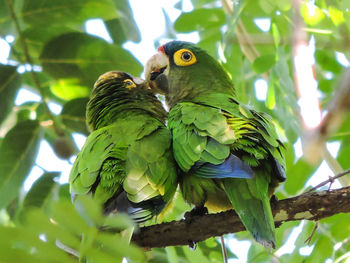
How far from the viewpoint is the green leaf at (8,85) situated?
10.8 ft

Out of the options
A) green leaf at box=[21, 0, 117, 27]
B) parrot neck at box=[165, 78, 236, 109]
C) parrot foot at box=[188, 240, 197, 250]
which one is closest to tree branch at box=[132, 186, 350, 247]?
parrot foot at box=[188, 240, 197, 250]

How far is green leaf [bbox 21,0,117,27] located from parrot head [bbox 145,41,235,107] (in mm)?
481

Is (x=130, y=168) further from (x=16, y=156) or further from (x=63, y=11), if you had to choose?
(x=63, y=11)

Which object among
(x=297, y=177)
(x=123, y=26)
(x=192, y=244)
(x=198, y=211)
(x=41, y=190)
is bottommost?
(x=192, y=244)

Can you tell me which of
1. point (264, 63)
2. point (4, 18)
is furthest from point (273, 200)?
point (4, 18)

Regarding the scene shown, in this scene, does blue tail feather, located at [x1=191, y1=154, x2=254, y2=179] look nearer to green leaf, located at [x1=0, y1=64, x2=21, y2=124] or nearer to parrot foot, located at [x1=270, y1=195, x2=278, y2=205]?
parrot foot, located at [x1=270, y1=195, x2=278, y2=205]

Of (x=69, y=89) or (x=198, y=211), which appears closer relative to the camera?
(x=198, y=211)

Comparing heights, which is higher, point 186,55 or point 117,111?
point 186,55

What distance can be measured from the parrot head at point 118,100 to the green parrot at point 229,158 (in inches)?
18.6

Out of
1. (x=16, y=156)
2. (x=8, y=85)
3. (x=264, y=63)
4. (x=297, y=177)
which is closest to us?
(x=297, y=177)

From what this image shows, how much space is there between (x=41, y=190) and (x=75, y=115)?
56 centimetres

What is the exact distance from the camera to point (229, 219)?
230 centimetres

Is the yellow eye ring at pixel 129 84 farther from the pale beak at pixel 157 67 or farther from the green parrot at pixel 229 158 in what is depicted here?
the green parrot at pixel 229 158

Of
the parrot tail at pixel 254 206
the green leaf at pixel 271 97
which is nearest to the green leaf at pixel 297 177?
the green leaf at pixel 271 97
